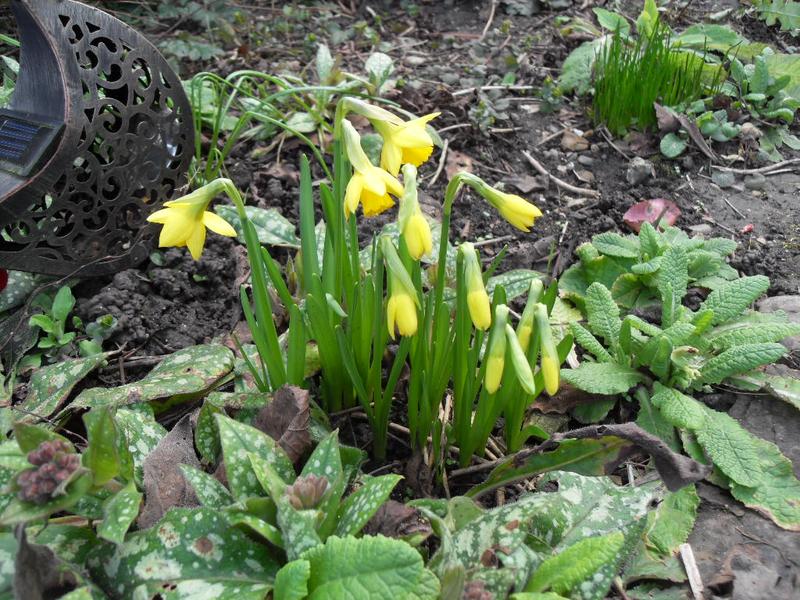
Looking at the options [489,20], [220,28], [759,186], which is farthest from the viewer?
[489,20]

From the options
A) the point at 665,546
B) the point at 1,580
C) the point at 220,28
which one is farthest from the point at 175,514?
the point at 220,28

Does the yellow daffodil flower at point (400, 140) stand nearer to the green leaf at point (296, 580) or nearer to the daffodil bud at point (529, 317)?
the daffodil bud at point (529, 317)

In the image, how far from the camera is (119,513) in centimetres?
136

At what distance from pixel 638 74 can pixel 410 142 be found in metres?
1.90

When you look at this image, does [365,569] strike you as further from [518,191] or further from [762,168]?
[762,168]

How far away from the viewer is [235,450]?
1539mm

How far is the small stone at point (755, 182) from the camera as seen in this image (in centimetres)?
295

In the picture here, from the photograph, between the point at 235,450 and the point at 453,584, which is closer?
the point at 453,584

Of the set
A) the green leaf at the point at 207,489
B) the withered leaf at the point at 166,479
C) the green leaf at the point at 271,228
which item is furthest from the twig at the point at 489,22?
the green leaf at the point at 207,489

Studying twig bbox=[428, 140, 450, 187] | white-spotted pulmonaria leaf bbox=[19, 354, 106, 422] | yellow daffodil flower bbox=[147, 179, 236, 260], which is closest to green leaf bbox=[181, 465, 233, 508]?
yellow daffodil flower bbox=[147, 179, 236, 260]

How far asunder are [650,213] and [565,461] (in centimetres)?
133

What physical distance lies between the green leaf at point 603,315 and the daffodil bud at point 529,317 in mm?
683

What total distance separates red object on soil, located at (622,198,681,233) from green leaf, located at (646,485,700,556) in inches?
45.3

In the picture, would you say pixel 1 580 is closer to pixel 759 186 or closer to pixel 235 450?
pixel 235 450
